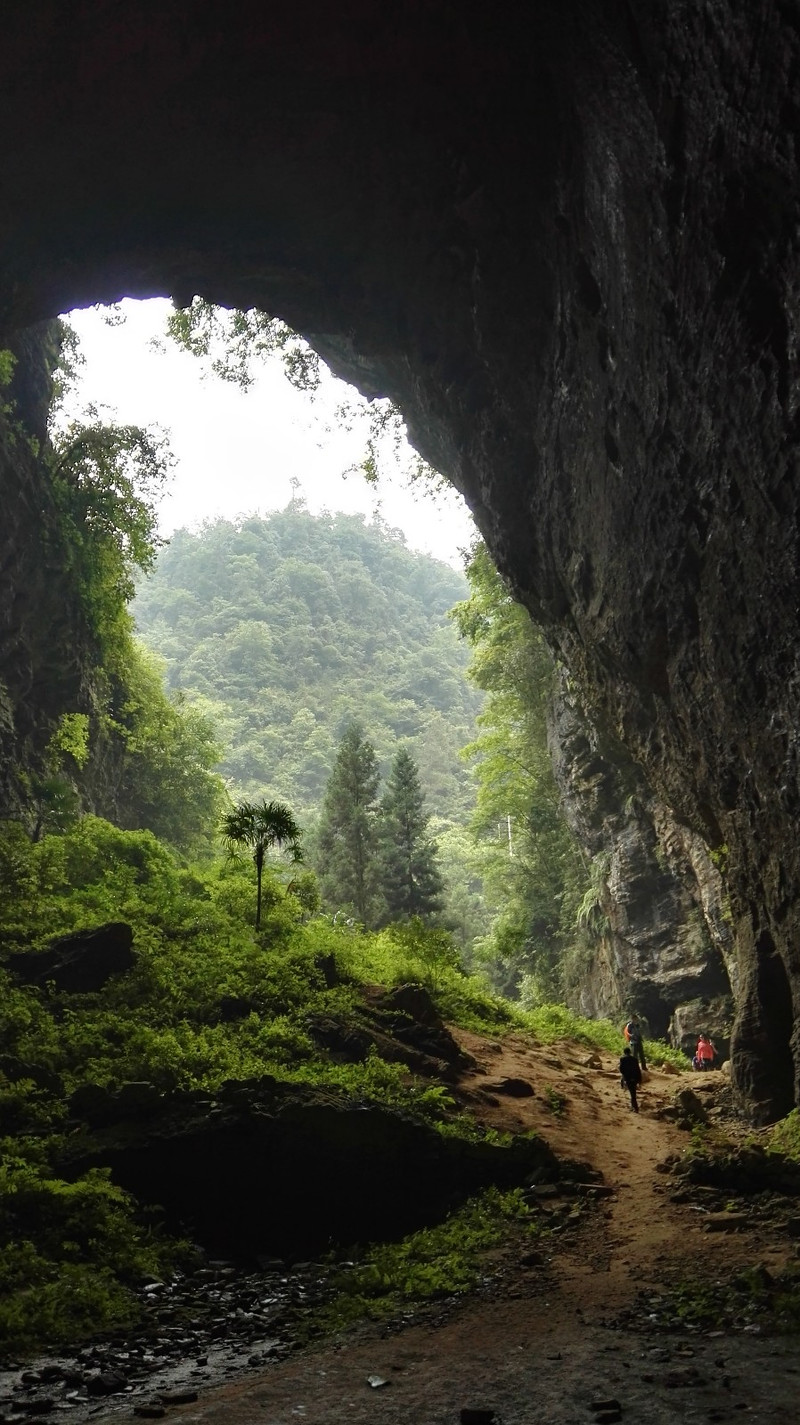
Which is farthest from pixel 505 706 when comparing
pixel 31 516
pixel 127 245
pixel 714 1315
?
pixel 714 1315

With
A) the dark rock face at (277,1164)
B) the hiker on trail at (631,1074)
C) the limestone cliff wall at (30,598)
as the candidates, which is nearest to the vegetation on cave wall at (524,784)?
the limestone cliff wall at (30,598)

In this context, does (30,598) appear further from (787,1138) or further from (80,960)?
(787,1138)

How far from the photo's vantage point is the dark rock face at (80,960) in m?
12.0

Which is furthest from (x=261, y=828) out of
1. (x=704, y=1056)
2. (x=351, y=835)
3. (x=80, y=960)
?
(x=351, y=835)

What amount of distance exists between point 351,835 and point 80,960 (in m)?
19.7

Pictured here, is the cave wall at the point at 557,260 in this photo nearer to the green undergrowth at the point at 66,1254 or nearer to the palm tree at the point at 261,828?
the palm tree at the point at 261,828

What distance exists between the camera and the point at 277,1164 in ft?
28.4

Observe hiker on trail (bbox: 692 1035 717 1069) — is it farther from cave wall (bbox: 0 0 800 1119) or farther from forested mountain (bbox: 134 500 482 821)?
forested mountain (bbox: 134 500 482 821)

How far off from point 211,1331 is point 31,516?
17.7 metres

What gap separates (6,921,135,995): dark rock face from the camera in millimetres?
12031

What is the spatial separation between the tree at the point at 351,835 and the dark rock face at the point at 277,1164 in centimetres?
1974

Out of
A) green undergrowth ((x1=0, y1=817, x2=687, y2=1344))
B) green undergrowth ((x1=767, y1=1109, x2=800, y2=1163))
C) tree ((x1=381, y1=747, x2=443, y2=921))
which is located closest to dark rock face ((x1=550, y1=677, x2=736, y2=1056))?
green undergrowth ((x1=0, y1=817, x2=687, y2=1344))

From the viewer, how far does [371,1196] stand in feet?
28.6

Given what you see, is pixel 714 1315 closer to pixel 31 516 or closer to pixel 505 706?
pixel 31 516
